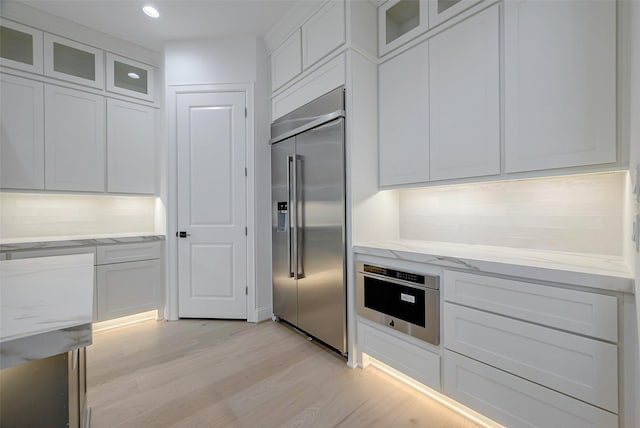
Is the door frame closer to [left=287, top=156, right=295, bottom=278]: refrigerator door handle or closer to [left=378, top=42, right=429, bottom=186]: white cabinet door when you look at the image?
[left=287, top=156, right=295, bottom=278]: refrigerator door handle

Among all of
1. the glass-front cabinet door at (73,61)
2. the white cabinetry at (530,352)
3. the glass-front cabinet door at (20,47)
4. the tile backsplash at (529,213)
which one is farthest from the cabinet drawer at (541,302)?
the glass-front cabinet door at (20,47)

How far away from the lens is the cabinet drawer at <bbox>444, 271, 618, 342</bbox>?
108cm

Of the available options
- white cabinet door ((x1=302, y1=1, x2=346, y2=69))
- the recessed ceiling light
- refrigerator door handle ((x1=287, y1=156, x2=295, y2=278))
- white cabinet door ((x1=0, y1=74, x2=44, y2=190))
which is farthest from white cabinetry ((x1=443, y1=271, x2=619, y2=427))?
white cabinet door ((x1=0, y1=74, x2=44, y2=190))

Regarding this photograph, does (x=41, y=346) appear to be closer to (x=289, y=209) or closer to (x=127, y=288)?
(x=289, y=209)

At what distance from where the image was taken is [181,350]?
2295 mm

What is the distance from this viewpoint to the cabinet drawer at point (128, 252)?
266cm

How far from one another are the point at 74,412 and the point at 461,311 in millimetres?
1598

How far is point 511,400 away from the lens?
1311mm

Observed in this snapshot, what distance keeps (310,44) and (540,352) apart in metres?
2.58

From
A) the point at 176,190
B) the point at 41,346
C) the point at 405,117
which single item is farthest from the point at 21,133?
the point at 405,117

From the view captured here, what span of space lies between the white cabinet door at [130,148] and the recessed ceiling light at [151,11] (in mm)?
964

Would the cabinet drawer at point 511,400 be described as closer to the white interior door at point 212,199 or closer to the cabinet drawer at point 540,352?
the cabinet drawer at point 540,352

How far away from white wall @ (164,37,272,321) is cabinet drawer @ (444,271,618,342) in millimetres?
1945

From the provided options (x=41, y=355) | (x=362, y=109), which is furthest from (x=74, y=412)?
(x=362, y=109)
